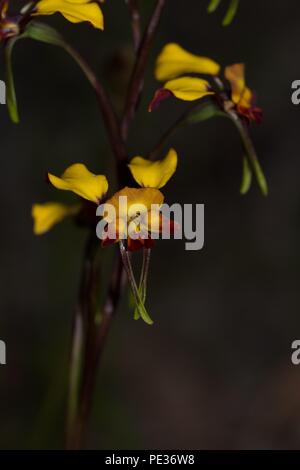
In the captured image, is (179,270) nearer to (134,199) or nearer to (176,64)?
(176,64)

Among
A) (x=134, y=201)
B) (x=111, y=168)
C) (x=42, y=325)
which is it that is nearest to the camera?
(x=134, y=201)

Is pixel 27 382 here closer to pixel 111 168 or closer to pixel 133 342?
pixel 133 342

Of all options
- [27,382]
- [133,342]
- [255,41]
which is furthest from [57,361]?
[255,41]

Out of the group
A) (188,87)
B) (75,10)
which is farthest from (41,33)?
(188,87)

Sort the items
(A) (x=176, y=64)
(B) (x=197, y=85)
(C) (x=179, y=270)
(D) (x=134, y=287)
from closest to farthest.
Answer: (D) (x=134, y=287), (B) (x=197, y=85), (A) (x=176, y=64), (C) (x=179, y=270)

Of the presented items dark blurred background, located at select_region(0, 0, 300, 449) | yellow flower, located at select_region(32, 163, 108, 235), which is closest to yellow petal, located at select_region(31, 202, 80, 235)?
yellow flower, located at select_region(32, 163, 108, 235)

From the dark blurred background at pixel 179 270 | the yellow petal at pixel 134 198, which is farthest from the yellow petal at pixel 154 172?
the dark blurred background at pixel 179 270
